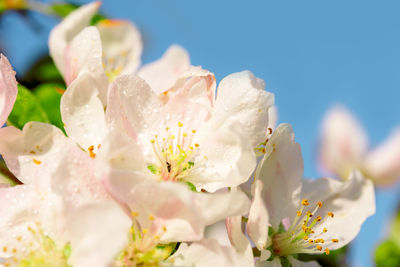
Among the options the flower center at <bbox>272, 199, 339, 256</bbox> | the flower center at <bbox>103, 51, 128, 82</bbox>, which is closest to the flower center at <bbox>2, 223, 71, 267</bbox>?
the flower center at <bbox>272, 199, 339, 256</bbox>

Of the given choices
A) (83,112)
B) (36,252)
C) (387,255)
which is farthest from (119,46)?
(387,255)

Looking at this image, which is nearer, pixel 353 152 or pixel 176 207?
pixel 176 207

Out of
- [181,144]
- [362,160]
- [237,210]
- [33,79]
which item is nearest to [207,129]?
[181,144]

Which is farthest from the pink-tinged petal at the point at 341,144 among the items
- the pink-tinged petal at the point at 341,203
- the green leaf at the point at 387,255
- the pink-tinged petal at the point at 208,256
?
the pink-tinged petal at the point at 208,256

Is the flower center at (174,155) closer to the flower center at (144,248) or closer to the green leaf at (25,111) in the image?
the flower center at (144,248)

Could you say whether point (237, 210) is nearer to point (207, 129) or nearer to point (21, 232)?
point (207, 129)

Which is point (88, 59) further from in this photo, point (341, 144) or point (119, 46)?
point (341, 144)

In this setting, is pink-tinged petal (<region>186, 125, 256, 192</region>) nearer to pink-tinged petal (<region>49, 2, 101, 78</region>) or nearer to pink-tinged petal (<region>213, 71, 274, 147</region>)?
pink-tinged petal (<region>213, 71, 274, 147</region>)
